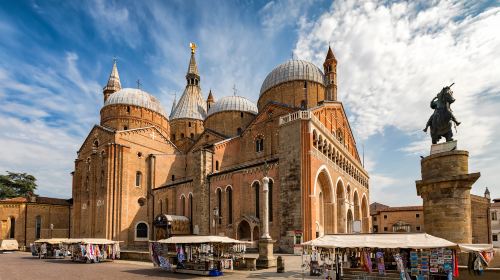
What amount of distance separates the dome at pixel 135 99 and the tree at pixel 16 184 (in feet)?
88.3

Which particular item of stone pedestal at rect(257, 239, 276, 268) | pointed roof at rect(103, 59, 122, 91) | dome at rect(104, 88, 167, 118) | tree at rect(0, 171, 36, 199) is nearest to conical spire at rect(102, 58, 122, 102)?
pointed roof at rect(103, 59, 122, 91)

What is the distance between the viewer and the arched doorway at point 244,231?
30.1m

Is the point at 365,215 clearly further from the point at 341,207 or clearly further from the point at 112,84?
the point at 112,84

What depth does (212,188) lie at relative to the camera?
1329 inches

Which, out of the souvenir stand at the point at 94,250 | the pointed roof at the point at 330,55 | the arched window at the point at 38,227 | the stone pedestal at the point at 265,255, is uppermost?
the pointed roof at the point at 330,55

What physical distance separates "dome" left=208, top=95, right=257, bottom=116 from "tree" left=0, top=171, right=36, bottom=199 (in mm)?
39272

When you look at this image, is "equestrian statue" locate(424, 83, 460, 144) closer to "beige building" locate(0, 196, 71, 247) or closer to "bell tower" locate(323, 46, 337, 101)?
"bell tower" locate(323, 46, 337, 101)

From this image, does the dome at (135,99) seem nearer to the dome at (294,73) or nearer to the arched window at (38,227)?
the dome at (294,73)

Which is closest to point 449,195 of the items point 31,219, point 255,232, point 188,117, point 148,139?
point 255,232

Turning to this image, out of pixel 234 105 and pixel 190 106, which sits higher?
pixel 190 106

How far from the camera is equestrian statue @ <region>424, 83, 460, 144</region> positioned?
51.5ft

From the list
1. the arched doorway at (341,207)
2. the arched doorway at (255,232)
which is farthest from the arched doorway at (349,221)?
the arched doorway at (255,232)

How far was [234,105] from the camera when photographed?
4544 centimetres

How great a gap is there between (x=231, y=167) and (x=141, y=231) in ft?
46.8
